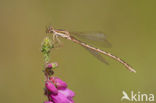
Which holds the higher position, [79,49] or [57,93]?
[79,49]

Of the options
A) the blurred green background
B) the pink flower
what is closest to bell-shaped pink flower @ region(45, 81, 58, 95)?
the pink flower

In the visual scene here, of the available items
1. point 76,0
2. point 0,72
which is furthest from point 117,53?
point 0,72

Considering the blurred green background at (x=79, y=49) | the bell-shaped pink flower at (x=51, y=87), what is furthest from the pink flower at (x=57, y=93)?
the blurred green background at (x=79, y=49)

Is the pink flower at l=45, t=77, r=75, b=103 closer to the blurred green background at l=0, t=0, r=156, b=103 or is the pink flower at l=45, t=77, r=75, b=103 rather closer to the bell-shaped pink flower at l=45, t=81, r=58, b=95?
the bell-shaped pink flower at l=45, t=81, r=58, b=95

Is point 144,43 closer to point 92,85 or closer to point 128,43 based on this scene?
point 128,43

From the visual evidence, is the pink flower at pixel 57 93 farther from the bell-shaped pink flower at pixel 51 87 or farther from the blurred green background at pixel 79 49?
the blurred green background at pixel 79 49

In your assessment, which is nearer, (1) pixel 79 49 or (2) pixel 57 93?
(2) pixel 57 93

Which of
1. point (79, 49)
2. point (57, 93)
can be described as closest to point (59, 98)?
point (57, 93)

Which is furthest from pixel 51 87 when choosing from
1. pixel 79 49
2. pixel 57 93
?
pixel 79 49

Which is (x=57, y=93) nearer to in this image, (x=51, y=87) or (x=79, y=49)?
(x=51, y=87)
